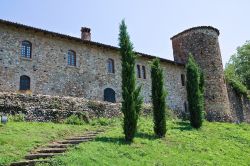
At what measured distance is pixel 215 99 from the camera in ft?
111

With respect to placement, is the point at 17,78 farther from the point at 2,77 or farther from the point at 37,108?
the point at 37,108

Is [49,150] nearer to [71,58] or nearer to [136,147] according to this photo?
[136,147]

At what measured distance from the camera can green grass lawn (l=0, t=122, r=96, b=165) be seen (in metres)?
13.2

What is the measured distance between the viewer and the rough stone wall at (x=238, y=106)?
1494 inches

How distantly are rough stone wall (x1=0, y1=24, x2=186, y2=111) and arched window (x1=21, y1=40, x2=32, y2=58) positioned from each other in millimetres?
276

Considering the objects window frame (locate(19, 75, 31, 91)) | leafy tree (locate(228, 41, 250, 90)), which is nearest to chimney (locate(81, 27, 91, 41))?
window frame (locate(19, 75, 31, 91))

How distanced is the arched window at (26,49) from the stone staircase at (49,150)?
10.9m

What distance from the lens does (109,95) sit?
29.2m

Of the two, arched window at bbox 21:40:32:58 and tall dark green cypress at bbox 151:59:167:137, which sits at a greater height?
arched window at bbox 21:40:32:58

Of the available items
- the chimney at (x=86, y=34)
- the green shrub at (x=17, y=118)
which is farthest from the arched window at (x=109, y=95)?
the green shrub at (x=17, y=118)

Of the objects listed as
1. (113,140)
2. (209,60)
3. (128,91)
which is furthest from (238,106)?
(113,140)

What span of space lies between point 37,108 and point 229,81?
24.0 metres

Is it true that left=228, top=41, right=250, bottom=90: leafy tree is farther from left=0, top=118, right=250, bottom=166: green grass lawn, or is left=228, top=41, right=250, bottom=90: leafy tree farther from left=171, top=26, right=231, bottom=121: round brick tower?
left=0, top=118, right=250, bottom=166: green grass lawn

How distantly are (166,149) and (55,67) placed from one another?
12.9 metres
